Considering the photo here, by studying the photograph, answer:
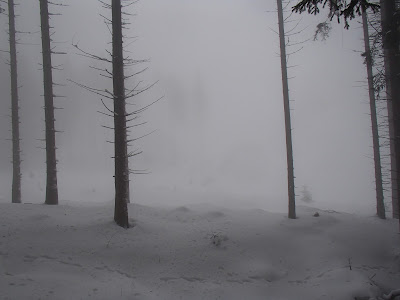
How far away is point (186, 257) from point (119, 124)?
4891mm

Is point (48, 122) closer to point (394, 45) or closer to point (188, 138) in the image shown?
point (394, 45)

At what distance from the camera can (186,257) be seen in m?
8.01

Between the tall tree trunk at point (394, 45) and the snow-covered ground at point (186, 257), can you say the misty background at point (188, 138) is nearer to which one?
the tall tree trunk at point (394, 45)

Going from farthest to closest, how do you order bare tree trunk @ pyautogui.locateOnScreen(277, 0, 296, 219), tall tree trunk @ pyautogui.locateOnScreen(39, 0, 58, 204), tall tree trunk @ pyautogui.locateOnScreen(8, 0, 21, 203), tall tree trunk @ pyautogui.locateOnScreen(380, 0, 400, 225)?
tall tree trunk @ pyautogui.locateOnScreen(8, 0, 21, 203) < bare tree trunk @ pyautogui.locateOnScreen(277, 0, 296, 219) < tall tree trunk @ pyautogui.locateOnScreen(39, 0, 58, 204) < tall tree trunk @ pyautogui.locateOnScreen(380, 0, 400, 225)

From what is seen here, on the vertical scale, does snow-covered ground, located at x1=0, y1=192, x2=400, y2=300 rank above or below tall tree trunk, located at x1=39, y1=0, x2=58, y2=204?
below

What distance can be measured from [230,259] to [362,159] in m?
73.1

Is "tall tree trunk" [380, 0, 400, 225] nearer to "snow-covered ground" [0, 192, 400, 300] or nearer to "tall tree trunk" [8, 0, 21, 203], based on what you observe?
"snow-covered ground" [0, 192, 400, 300]

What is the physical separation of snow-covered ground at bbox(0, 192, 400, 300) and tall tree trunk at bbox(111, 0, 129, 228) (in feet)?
2.30

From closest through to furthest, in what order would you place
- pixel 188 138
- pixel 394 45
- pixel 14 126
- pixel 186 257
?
pixel 394 45, pixel 186 257, pixel 14 126, pixel 188 138

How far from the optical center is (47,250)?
7.20 meters

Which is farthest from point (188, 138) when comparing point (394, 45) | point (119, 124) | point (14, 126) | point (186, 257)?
point (394, 45)

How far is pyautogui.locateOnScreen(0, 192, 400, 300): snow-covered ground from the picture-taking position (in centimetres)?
644

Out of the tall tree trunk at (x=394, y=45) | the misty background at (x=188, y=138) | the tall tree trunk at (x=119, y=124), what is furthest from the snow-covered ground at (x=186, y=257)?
the misty background at (x=188, y=138)

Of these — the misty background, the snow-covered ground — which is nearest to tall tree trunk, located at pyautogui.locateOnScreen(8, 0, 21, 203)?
the misty background
